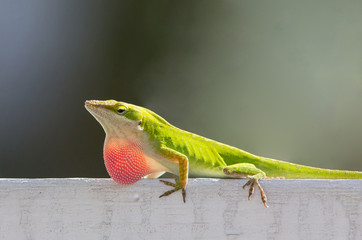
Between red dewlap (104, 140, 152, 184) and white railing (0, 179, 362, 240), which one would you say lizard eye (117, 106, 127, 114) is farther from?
white railing (0, 179, 362, 240)

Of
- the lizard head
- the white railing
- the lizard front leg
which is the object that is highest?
the lizard head

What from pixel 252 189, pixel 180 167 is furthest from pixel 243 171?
pixel 252 189

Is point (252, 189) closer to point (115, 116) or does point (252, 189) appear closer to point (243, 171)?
point (243, 171)

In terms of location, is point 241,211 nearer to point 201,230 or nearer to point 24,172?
point 201,230

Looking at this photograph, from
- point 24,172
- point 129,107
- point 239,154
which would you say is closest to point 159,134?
point 129,107

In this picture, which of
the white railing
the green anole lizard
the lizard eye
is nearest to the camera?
the white railing

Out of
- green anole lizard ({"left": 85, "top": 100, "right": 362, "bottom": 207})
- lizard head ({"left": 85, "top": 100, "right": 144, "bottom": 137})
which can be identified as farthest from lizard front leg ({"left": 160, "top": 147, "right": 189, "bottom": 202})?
lizard head ({"left": 85, "top": 100, "right": 144, "bottom": 137})

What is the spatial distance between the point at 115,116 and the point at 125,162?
0.17 meters

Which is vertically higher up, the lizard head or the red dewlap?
the lizard head

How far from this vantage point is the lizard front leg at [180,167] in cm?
136

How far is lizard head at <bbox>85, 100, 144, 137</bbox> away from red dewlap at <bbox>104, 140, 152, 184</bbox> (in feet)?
0.13

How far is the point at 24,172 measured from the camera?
3969 mm

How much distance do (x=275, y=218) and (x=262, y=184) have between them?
0.10 metres

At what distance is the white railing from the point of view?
4.28 feet
